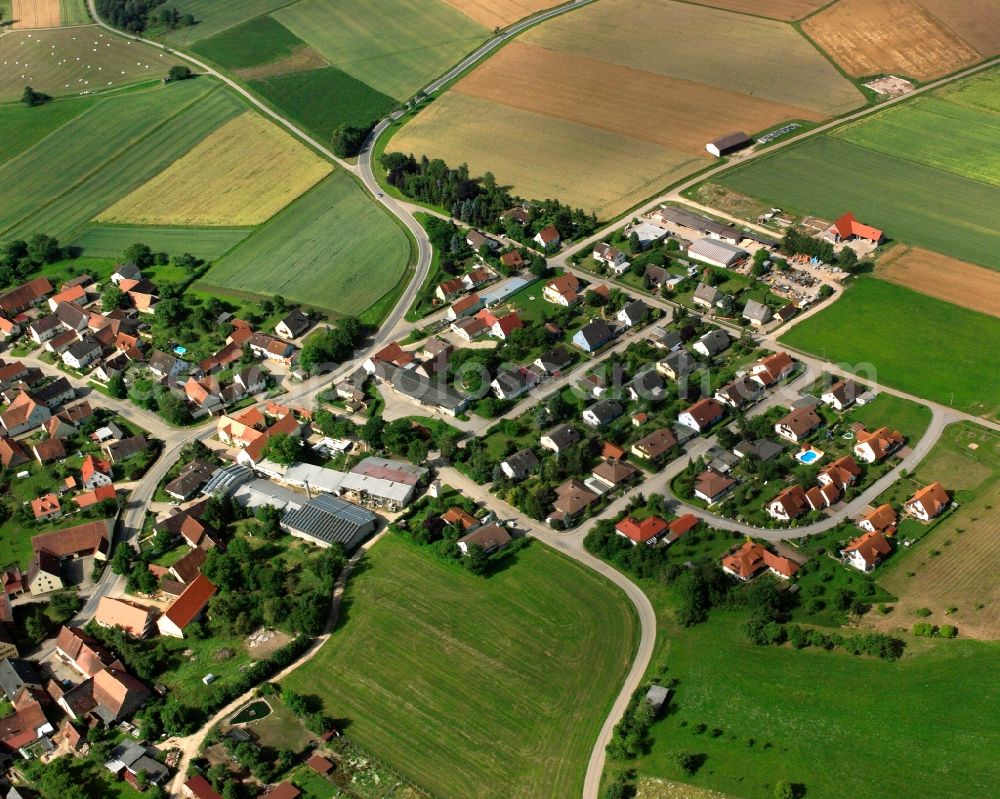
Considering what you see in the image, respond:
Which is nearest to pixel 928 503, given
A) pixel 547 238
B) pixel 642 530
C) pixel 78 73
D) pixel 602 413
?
pixel 642 530

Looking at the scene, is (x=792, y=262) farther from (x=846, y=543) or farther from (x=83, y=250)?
(x=83, y=250)

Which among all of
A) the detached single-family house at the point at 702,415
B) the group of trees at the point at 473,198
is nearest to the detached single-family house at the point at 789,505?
the detached single-family house at the point at 702,415

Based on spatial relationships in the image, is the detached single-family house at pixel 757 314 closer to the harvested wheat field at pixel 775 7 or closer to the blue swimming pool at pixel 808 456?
the blue swimming pool at pixel 808 456

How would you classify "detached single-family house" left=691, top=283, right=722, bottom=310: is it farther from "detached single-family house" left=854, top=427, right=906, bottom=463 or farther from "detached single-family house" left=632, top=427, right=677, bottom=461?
"detached single-family house" left=854, top=427, right=906, bottom=463

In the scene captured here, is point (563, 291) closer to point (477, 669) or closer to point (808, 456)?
point (808, 456)

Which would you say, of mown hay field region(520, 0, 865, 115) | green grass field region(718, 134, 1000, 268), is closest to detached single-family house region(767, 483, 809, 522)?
green grass field region(718, 134, 1000, 268)
